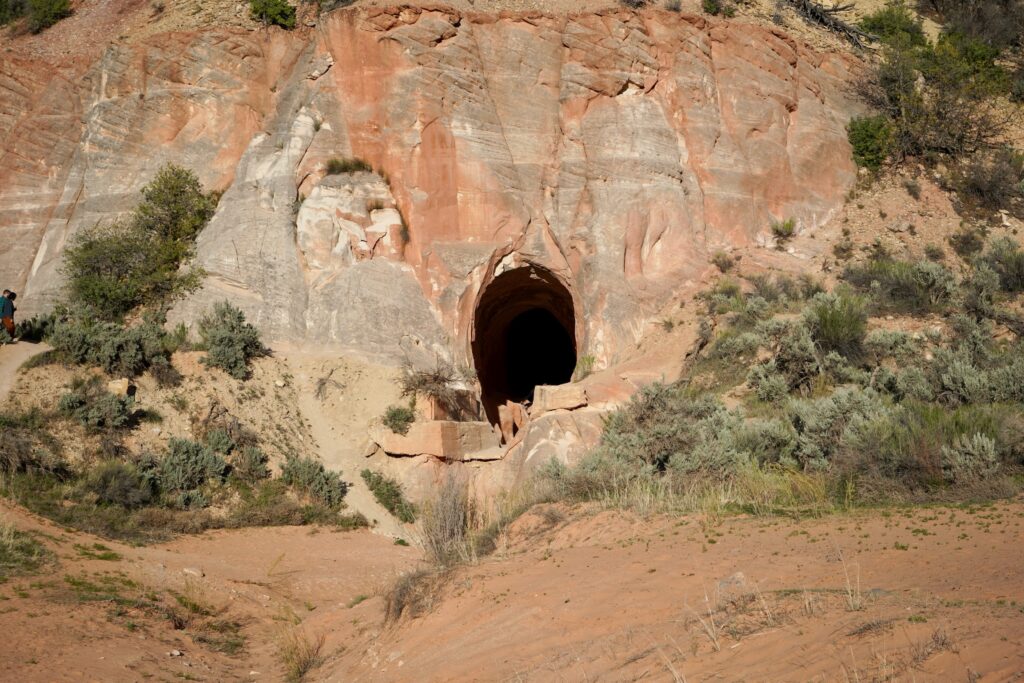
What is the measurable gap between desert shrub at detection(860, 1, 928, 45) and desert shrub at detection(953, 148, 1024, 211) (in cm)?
595

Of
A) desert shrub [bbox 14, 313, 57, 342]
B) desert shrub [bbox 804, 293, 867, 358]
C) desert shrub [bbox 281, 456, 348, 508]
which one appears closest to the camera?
desert shrub [bbox 804, 293, 867, 358]

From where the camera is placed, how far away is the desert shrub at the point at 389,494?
2092 centimetres

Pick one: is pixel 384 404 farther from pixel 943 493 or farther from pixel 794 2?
pixel 794 2

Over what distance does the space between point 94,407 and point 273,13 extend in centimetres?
1406

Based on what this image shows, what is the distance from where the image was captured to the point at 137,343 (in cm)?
2191

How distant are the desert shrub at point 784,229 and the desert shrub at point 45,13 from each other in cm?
2285

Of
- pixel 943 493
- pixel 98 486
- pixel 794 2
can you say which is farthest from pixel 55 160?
pixel 943 493

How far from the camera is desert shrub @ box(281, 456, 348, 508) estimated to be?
2064 cm

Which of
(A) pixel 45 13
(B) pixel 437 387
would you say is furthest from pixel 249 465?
(A) pixel 45 13

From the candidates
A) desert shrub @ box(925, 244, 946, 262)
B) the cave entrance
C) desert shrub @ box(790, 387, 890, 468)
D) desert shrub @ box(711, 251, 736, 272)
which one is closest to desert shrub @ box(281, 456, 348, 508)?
the cave entrance

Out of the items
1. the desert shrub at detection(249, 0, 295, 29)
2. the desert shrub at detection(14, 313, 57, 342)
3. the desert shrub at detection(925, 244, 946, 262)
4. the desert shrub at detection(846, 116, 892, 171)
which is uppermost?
the desert shrub at detection(249, 0, 295, 29)

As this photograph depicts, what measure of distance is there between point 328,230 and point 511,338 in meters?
9.03

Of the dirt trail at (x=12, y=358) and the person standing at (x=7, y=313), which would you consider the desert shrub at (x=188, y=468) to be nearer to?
the dirt trail at (x=12, y=358)

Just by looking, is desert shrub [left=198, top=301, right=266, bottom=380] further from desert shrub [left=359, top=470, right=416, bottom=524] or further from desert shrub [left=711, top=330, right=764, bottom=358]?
desert shrub [left=711, top=330, right=764, bottom=358]
